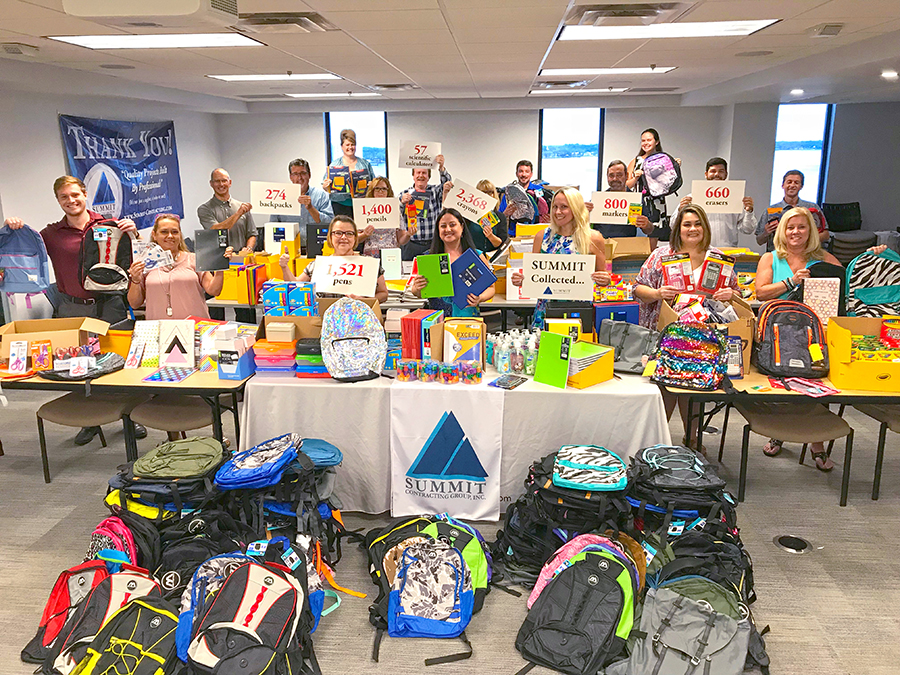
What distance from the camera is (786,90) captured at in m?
8.57

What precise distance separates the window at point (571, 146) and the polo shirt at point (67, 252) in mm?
8794

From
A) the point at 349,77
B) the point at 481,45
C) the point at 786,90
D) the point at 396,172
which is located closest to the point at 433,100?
the point at 396,172

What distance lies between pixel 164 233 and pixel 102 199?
4.76 meters

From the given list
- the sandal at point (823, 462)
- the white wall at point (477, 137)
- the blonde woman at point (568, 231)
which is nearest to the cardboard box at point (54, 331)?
the blonde woman at point (568, 231)

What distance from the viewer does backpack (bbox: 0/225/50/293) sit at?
17.9 feet

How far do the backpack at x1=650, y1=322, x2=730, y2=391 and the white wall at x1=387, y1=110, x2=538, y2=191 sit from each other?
28.9 feet

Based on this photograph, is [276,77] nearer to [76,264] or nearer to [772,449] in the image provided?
[76,264]

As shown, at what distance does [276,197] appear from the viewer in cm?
604

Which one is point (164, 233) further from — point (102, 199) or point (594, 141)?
point (594, 141)

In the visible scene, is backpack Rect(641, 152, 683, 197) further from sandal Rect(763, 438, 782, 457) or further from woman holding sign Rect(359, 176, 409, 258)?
sandal Rect(763, 438, 782, 457)

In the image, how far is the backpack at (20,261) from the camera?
5449mm

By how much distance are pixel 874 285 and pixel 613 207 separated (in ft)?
8.40

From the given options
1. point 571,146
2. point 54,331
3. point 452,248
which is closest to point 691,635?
point 452,248

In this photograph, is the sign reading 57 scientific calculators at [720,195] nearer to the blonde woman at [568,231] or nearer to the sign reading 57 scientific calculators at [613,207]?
the sign reading 57 scientific calculators at [613,207]
